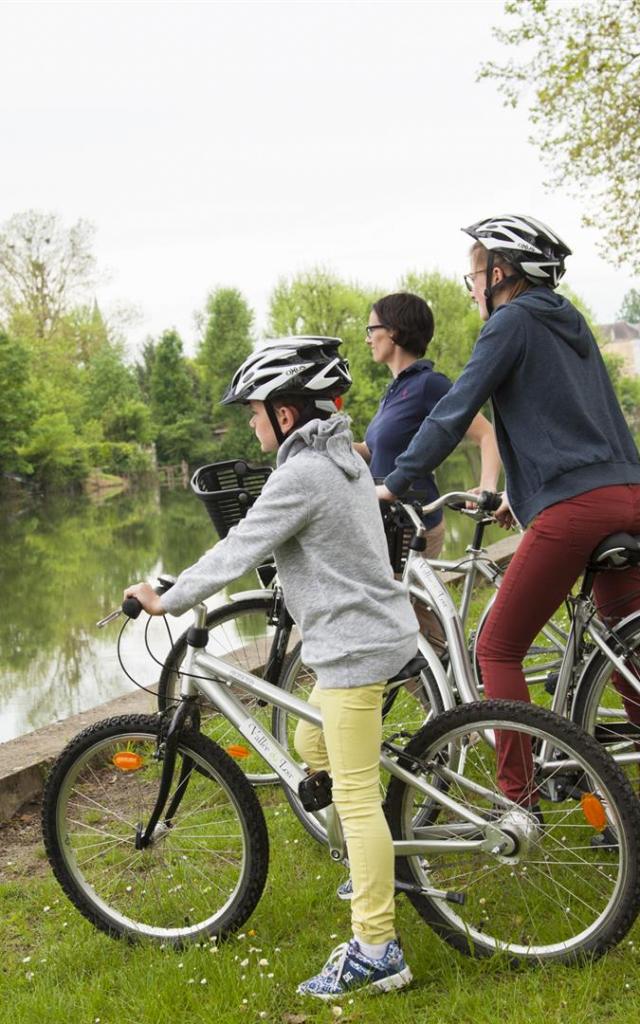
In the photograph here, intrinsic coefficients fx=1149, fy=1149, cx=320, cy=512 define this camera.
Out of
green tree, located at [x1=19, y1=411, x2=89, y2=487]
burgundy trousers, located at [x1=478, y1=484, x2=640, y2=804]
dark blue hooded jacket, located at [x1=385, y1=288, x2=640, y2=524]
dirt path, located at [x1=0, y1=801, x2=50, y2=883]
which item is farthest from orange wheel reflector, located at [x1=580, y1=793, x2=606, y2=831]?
green tree, located at [x1=19, y1=411, x2=89, y2=487]

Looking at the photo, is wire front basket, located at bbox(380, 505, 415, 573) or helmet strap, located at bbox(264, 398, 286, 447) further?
wire front basket, located at bbox(380, 505, 415, 573)

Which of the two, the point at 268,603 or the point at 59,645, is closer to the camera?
the point at 268,603

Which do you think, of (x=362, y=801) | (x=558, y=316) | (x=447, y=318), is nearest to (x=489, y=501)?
(x=558, y=316)

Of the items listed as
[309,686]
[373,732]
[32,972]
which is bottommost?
[32,972]

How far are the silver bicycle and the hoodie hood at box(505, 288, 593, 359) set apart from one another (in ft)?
3.56

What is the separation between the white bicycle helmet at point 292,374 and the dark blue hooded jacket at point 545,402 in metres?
0.45

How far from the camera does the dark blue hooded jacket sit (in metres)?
3.23

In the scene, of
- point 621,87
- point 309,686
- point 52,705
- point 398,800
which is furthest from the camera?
point 621,87

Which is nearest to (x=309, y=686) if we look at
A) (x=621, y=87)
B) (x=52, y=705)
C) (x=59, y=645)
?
(x=52, y=705)

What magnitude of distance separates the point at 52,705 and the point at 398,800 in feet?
21.4

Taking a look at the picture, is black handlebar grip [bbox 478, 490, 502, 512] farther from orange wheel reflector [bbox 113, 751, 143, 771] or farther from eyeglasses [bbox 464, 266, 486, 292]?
orange wheel reflector [bbox 113, 751, 143, 771]

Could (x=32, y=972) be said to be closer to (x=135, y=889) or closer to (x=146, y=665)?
(x=135, y=889)

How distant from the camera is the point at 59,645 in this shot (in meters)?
12.3

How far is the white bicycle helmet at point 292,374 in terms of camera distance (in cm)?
297
